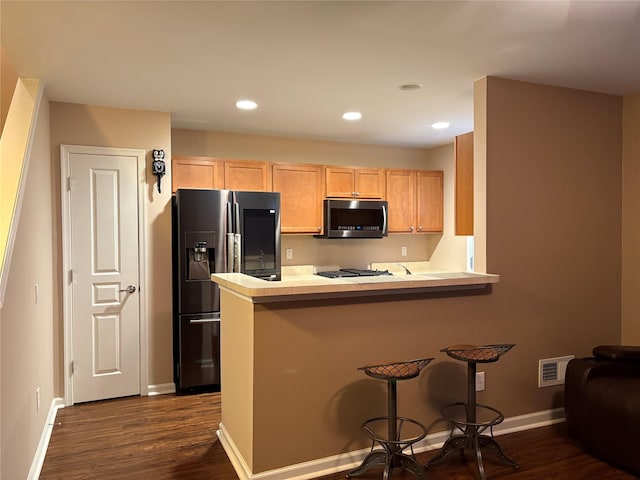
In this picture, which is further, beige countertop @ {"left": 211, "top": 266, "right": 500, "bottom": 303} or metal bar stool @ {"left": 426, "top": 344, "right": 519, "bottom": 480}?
metal bar stool @ {"left": 426, "top": 344, "right": 519, "bottom": 480}

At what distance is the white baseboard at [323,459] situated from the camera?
2.63 m

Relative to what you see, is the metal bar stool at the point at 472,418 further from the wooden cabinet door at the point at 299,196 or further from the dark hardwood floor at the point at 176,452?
the wooden cabinet door at the point at 299,196

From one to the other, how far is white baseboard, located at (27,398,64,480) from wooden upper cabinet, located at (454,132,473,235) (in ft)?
10.4

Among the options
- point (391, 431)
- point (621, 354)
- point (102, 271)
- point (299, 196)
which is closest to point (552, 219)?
point (621, 354)

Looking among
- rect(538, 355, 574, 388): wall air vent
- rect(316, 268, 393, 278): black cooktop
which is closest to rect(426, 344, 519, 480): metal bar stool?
rect(538, 355, 574, 388): wall air vent

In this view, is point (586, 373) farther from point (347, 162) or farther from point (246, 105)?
point (347, 162)

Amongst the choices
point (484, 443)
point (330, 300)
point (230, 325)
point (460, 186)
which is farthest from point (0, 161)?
point (484, 443)

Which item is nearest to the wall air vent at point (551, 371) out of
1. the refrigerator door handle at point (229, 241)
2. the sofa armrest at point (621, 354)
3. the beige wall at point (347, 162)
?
the sofa armrest at point (621, 354)

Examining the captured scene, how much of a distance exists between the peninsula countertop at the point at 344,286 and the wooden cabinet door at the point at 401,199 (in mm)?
2331

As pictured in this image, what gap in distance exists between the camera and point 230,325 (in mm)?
2947

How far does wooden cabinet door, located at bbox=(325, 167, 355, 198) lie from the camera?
5.16 meters

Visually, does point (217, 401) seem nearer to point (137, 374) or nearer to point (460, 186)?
Answer: point (137, 374)

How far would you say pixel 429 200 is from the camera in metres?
5.67

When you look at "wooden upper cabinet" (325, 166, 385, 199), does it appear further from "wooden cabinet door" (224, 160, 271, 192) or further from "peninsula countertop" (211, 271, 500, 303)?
"peninsula countertop" (211, 271, 500, 303)
